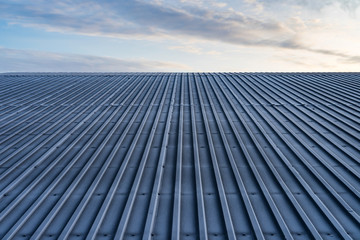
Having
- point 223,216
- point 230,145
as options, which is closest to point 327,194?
point 223,216

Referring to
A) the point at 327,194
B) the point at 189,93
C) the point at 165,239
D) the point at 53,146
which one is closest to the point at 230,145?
the point at 327,194

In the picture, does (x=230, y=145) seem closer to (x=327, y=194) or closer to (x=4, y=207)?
(x=327, y=194)

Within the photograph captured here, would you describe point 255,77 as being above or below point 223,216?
above

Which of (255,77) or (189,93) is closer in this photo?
(189,93)

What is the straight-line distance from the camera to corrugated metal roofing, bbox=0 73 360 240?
684 cm

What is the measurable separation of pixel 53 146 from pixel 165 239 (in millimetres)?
7353

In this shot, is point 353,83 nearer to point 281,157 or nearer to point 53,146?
point 281,157

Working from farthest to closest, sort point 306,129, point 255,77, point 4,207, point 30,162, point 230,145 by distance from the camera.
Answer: point 255,77 → point 306,129 → point 230,145 → point 30,162 → point 4,207

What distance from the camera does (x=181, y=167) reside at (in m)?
9.54

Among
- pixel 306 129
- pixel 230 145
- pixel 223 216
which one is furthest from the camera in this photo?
pixel 306 129

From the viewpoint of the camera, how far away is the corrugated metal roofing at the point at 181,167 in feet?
22.5

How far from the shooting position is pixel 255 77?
2714 centimetres

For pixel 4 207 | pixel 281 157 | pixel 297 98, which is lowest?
pixel 4 207

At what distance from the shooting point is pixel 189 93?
20453 millimetres
